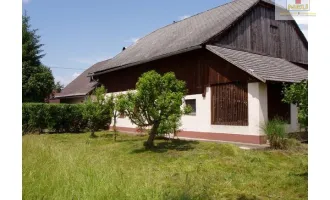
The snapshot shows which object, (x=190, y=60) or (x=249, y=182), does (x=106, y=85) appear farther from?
(x=249, y=182)

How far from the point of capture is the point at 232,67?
1092 centimetres

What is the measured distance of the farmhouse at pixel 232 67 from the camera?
33.5 feet

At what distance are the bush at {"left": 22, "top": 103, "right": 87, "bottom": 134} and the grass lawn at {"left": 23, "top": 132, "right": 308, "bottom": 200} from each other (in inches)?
332

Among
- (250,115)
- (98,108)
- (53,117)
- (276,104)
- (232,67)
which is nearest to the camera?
(250,115)

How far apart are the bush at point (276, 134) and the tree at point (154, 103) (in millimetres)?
2837

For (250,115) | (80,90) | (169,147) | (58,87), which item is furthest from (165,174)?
(58,87)

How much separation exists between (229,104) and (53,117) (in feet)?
34.5

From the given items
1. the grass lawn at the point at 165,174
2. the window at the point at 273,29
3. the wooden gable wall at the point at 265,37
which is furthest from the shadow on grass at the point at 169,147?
the window at the point at 273,29

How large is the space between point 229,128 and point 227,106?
2.86ft

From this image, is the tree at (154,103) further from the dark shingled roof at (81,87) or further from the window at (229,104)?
the dark shingled roof at (81,87)

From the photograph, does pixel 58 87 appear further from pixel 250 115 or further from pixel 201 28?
pixel 250 115
